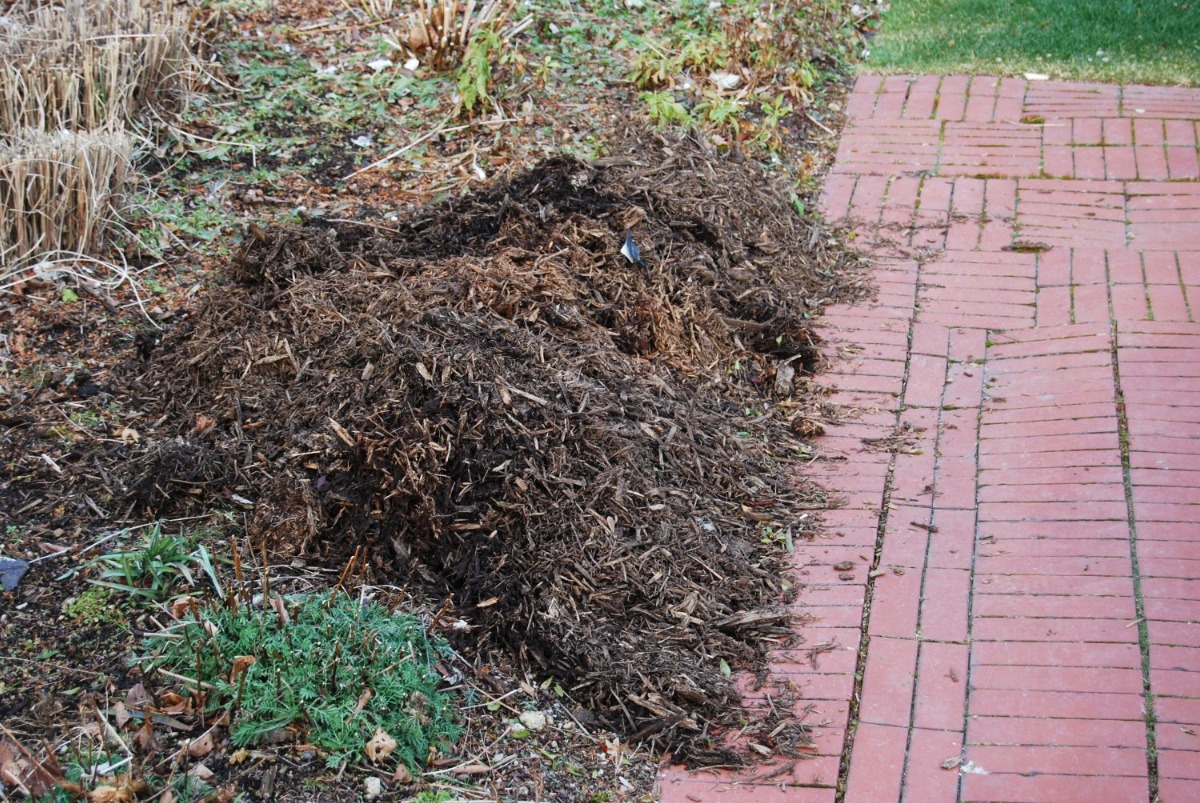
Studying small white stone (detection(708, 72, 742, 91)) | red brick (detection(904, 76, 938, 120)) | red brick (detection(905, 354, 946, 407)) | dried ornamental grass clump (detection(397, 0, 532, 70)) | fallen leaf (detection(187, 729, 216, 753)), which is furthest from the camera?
red brick (detection(904, 76, 938, 120))

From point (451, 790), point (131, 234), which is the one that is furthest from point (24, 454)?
point (451, 790)

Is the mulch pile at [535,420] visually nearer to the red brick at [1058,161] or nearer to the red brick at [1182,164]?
the red brick at [1058,161]

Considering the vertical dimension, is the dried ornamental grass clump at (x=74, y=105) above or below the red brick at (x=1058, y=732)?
above

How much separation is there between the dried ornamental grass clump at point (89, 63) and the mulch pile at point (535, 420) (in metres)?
1.22

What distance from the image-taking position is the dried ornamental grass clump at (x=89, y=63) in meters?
4.80

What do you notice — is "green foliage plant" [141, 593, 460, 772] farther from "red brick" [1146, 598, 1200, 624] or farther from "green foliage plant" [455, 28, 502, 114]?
"green foliage plant" [455, 28, 502, 114]

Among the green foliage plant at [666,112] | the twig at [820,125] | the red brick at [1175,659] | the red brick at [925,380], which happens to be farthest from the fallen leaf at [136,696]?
the twig at [820,125]

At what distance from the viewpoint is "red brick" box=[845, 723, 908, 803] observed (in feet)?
9.09

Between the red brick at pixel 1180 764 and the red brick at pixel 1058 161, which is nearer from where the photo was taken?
the red brick at pixel 1180 764

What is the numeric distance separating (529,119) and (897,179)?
5.79ft

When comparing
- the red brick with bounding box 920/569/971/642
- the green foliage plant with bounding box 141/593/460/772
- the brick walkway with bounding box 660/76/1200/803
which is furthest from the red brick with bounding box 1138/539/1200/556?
the green foliage plant with bounding box 141/593/460/772

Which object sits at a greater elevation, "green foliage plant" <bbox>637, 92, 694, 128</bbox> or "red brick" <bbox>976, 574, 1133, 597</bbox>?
"green foliage plant" <bbox>637, 92, 694, 128</bbox>

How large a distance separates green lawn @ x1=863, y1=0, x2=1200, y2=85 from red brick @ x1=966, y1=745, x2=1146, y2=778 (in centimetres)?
456

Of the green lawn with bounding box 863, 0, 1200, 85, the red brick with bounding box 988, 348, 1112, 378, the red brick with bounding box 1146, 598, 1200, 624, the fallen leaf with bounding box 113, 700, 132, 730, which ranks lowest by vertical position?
the fallen leaf with bounding box 113, 700, 132, 730
